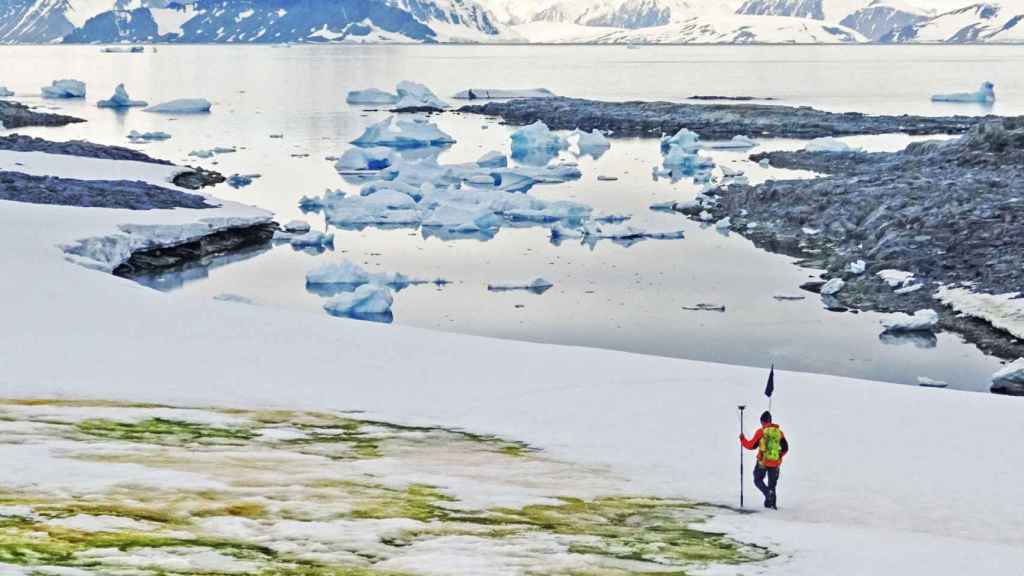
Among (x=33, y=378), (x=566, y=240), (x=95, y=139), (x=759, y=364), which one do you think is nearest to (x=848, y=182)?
(x=566, y=240)

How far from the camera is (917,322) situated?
2708 centimetres

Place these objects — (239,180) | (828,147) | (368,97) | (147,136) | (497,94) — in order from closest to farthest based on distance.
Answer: (239,180), (828,147), (147,136), (368,97), (497,94)

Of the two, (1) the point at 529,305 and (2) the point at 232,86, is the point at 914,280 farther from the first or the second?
(2) the point at 232,86

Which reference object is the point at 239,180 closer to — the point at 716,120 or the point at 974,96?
the point at 716,120

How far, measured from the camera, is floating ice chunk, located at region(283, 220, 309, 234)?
40.9m

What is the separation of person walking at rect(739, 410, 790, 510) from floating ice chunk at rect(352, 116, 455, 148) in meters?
56.3

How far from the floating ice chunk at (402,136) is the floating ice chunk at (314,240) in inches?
1136

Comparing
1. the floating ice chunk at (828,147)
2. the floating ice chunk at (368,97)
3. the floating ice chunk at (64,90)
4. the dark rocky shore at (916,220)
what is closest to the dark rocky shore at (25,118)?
the floating ice chunk at (64,90)

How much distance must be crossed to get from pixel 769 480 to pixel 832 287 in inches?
752

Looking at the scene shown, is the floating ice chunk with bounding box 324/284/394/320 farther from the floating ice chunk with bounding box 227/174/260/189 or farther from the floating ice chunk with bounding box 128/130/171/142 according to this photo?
the floating ice chunk with bounding box 128/130/171/142

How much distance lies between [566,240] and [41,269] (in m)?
17.2

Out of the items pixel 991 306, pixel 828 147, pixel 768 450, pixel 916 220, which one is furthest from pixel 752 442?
pixel 828 147

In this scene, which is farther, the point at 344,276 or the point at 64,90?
the point at 64,90

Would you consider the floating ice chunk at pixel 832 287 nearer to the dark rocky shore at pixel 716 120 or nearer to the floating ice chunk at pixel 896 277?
the floating ice chunk at pixel 896 277
